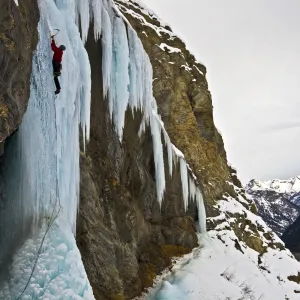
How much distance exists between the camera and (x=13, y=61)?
490 centimetres

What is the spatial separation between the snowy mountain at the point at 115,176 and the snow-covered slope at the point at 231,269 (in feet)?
0.22

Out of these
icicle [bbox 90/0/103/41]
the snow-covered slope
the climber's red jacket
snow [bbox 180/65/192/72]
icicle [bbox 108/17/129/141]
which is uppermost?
snow [bbox 180/65/192/72]

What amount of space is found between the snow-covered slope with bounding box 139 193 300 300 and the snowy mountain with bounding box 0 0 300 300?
0.22ft

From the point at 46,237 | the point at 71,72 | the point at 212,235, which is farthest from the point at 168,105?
the point at 46,237

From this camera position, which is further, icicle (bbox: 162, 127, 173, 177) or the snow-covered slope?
icicle (bbox: 162, 127, 173, 177)

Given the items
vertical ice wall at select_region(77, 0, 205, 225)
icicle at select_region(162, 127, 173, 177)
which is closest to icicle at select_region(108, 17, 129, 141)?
vertical ice wall at select_region(77, 0, 205, 225)

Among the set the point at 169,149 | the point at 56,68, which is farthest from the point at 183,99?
the point at 56,68

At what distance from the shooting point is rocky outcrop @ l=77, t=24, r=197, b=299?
9.72 meters

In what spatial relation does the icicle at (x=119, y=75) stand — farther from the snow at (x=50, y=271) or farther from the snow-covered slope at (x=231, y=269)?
the snow at (x=50, y=271)

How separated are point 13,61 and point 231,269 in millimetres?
11768

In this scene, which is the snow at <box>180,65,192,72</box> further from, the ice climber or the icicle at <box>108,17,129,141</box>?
the ice climber

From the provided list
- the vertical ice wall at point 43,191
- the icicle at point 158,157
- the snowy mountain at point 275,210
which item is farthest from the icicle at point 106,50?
the snowy mountain at point 275,210

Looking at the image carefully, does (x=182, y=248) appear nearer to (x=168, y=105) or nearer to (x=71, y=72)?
(x=168, y=105)

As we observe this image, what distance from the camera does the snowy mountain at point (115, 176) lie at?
5.91 m
